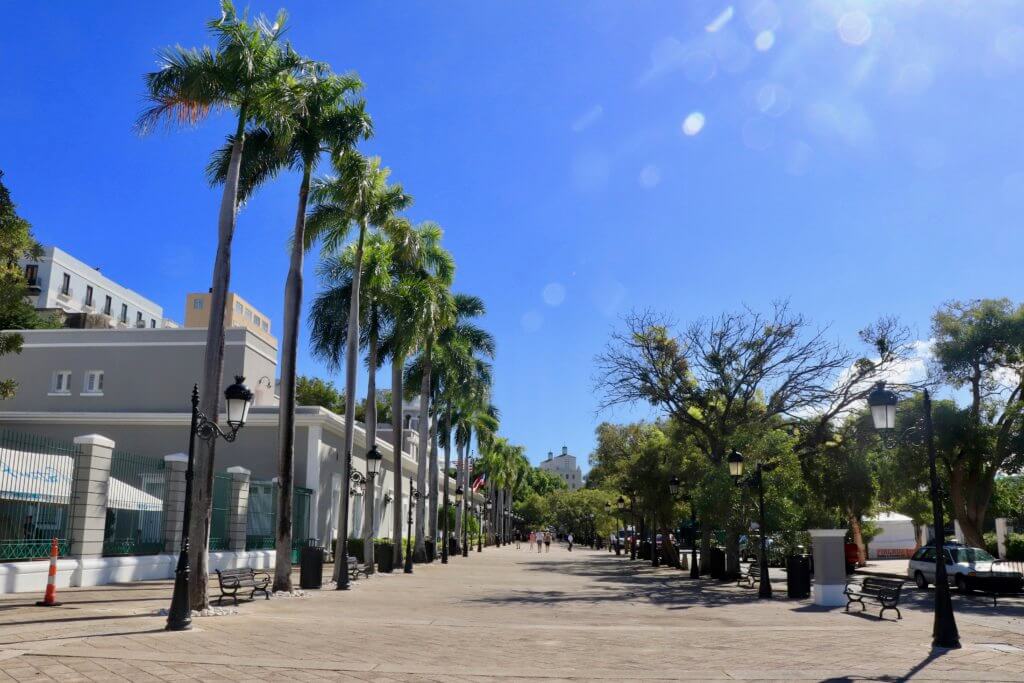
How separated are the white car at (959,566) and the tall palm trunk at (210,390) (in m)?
20.4

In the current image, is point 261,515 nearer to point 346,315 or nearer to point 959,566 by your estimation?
point 346,315

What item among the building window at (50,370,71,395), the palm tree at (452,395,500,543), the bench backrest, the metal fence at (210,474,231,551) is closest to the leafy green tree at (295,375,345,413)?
the palm tree at (452,395,500,543)

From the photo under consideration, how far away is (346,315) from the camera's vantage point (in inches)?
1156

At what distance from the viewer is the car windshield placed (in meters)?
25.3

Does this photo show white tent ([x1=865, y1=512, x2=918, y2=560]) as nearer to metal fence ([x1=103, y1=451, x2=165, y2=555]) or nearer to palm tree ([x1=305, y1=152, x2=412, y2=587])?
palm tree ([x1=305, y1=152, x2=412, y2=587])

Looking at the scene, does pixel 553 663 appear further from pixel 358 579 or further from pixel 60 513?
pixel 358 579

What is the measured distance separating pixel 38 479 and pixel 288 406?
548 cm

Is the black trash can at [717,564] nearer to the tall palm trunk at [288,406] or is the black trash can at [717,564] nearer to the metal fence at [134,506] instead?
the tall palm trunk at [288,406]

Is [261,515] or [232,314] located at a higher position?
[232,314]

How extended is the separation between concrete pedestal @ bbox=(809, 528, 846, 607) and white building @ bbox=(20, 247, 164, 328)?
47.2 m

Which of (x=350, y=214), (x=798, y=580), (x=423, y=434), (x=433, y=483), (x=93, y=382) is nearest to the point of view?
(x=798, y=580)

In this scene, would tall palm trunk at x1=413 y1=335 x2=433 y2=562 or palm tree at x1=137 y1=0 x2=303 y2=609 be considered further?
tall palm trunk at x1=413 y1=335 x2=433 y2=562

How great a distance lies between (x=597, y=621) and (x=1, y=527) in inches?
502

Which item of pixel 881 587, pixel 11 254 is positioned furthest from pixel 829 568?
pixel 11 254
